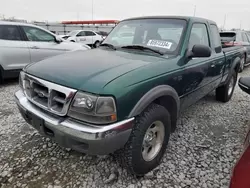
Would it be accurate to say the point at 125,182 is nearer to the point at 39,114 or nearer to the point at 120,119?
the point at 120,119

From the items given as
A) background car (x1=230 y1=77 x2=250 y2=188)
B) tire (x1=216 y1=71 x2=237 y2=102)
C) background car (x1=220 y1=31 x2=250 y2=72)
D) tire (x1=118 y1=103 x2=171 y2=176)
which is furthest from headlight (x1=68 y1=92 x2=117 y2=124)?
background car (x1=220 y1=31 x2=250 y2=72)

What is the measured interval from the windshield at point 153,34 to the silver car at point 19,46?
3432 millimetres

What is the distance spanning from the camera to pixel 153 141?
245 cm

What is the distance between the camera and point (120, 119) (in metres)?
1.86

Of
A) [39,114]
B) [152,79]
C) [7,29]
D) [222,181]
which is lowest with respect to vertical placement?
[222,181]

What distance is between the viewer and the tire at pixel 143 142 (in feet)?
6.76

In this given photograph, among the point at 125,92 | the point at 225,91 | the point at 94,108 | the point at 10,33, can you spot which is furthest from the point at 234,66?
the point at 10,33

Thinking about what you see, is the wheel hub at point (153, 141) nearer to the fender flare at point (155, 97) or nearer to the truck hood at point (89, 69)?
the fender flare at point (155, 97)

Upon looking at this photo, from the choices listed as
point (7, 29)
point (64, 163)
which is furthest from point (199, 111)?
point (7, 29)

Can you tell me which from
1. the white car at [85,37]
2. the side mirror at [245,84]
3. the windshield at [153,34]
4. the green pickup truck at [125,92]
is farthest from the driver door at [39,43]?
the white car at [85,37]

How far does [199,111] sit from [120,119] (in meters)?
2.89

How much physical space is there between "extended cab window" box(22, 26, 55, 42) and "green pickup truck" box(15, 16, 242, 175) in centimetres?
379

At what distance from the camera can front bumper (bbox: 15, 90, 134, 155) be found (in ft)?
5.82

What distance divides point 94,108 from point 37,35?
5348mm
